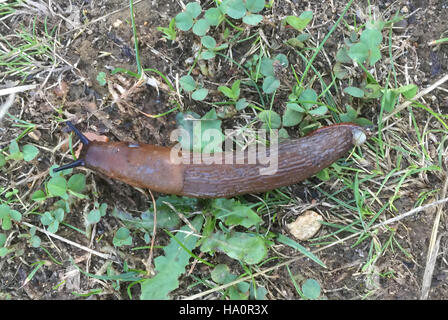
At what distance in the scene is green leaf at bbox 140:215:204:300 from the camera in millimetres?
2945

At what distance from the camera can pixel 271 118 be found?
311cm

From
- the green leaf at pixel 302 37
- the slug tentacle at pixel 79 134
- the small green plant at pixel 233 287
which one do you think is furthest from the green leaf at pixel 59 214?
the green leaf at pixel 302 37

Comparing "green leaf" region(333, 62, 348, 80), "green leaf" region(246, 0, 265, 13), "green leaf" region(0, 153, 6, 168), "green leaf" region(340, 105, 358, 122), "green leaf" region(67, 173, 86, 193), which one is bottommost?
"green leaf" region(67, 173, 86, 193)

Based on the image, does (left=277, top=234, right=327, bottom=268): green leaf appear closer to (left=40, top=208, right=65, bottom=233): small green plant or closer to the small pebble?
the small pebble

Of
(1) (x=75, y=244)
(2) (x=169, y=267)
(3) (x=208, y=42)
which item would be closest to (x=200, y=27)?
(3) (x=208, y=42)

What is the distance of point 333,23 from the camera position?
3.17 meters

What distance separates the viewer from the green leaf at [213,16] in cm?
304

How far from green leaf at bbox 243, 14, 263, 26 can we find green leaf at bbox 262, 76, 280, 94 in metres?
0.43

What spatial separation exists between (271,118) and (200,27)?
919mm

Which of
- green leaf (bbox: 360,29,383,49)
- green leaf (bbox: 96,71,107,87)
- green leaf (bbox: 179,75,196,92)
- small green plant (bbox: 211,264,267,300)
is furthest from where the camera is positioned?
green leaf (bbox: 96,71,107,87)

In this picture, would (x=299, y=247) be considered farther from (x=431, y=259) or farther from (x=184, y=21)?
(x=184, y=21)

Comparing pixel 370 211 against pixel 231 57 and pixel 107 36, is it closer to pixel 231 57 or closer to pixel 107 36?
pixel 231 57

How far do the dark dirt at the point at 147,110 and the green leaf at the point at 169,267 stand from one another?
0.55 feet

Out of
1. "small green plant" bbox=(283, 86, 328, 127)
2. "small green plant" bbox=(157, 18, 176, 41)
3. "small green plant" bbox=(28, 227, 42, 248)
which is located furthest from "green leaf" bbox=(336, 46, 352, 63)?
"small green plant" bbox=(28, 227, 42, 248)
